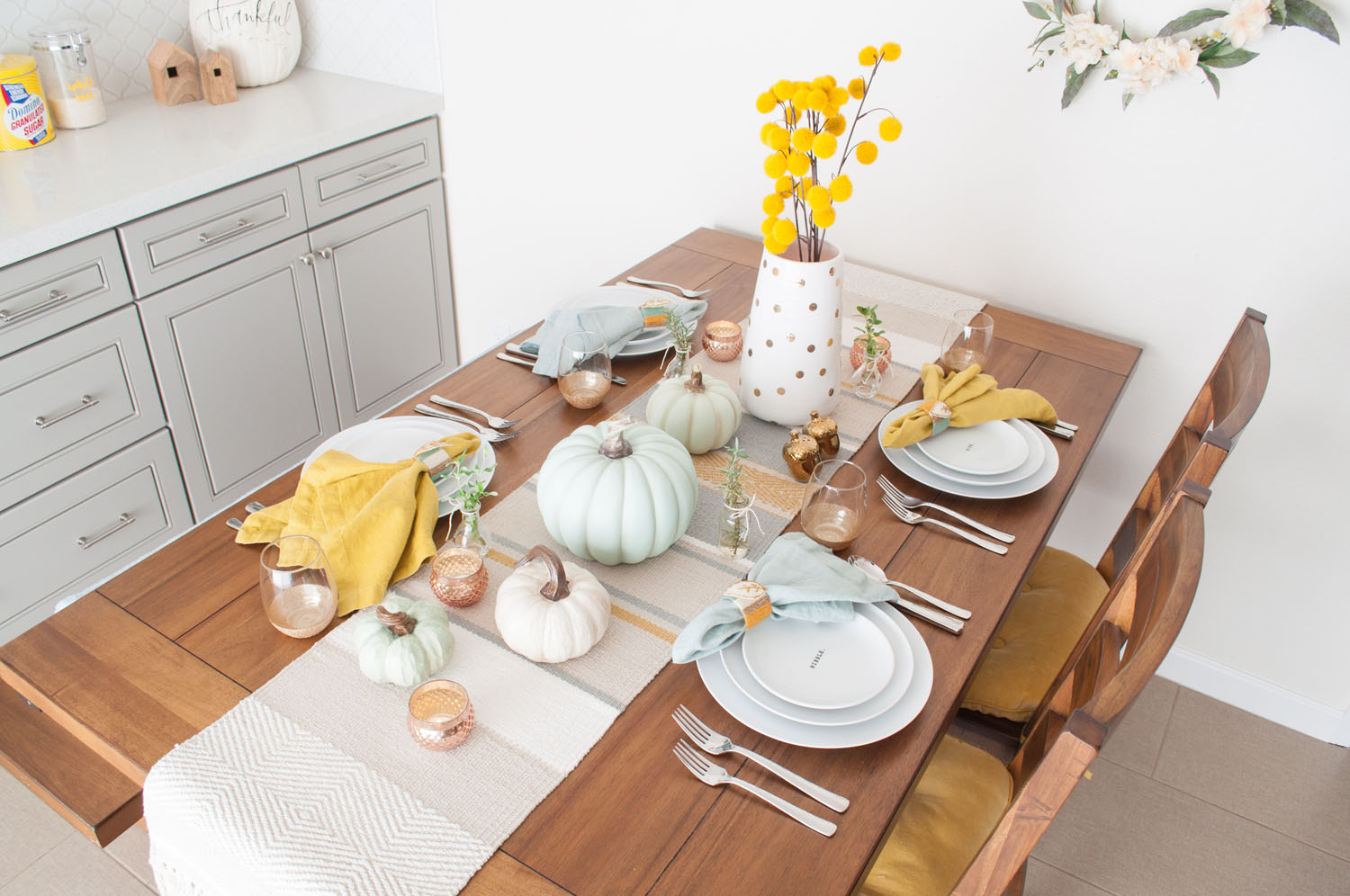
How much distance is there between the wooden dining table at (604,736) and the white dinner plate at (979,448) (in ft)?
0.18

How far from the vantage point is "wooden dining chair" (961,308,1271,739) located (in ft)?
4.62

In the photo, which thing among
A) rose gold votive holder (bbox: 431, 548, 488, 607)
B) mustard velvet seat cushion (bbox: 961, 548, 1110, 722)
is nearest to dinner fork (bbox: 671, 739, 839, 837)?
rose gold votive holder (bbox: 431, 548, 488, 607)

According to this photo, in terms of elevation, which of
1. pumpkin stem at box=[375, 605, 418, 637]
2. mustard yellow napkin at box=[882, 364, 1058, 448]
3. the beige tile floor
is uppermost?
mustard yellow napkin at box=[882, 364, 1058, 448]

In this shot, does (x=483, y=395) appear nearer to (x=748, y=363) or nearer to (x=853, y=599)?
(x=748, y=363)

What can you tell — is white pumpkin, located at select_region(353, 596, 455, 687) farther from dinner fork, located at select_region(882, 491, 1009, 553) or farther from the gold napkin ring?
dinner fork, located at select_region(882, 491, 1009, 553)

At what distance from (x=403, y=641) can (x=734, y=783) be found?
0.39 m

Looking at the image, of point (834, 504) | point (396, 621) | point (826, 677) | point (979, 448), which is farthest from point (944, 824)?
point (396, 621)

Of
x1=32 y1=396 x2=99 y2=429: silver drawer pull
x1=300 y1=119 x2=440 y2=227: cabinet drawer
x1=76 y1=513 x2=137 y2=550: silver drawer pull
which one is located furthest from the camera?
x1=300 y1=119 x2=440 y2=227: cabinet drawer

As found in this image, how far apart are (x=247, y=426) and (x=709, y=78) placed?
4.82 ft

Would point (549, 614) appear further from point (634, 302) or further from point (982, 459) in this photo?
point (634, 302)

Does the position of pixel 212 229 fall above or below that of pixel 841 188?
below

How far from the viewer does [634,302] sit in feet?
5.95

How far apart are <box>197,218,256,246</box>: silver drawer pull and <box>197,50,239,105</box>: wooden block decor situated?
0.49 metres

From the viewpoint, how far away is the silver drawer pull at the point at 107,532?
2.21m
